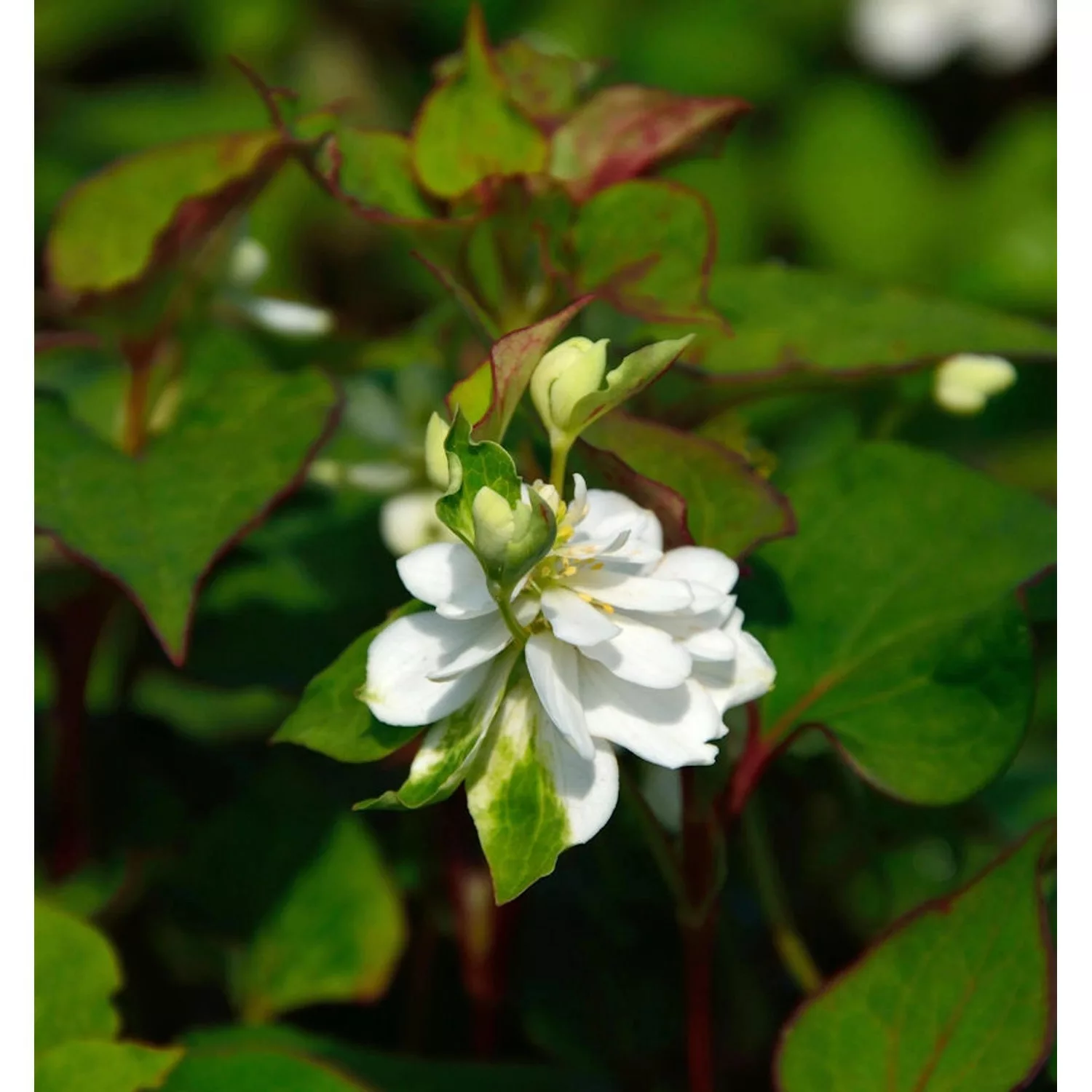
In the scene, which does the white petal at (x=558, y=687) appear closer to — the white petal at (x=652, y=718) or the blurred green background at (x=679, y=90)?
the white petal at (x=652, y=718)

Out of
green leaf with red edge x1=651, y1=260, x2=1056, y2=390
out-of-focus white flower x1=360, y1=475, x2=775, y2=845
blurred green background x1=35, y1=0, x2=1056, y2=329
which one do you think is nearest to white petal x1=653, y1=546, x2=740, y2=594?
out-of-focus white flower x1=360, y1=475, x2=775, y2=845

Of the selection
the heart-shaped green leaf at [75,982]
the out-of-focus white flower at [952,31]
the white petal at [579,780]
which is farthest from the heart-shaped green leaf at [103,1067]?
the out-of-focus white flower at [952,31]

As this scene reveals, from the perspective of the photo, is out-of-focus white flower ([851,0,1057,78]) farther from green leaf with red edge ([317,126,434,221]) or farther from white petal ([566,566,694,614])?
white petal ([566,566,694,614])

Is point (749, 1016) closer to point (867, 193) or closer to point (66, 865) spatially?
point (66, 865)

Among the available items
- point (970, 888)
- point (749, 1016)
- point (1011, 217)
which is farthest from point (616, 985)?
point (1011, 217)

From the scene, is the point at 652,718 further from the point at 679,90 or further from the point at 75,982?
the point at 679,90

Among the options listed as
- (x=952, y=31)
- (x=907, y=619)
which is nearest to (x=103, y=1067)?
(x=907, y=619)
